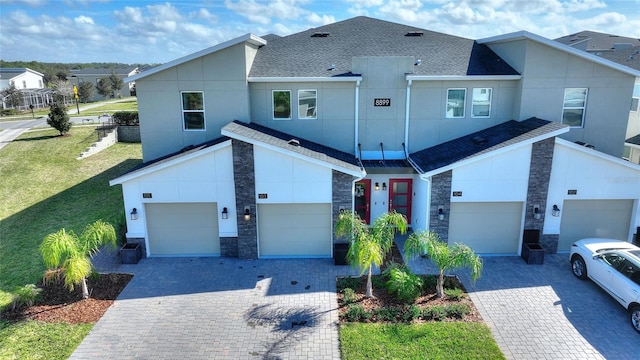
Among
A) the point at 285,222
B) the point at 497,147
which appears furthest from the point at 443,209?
the point at 285,222

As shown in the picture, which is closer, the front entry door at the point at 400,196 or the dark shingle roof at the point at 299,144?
the dark shingle roof at the point at 299,144

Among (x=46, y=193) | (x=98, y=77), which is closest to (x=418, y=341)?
(x=46, y=193)

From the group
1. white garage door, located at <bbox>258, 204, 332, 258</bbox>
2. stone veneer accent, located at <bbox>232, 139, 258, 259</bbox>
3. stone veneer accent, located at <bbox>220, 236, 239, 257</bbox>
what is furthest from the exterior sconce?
stone veneer accent, located at <bbox>220, 236, 239, 257</bbox>

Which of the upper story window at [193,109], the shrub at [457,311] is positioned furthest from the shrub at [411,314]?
the upper story window at [193,109]

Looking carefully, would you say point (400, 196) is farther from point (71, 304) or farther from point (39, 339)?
point (39, 339)

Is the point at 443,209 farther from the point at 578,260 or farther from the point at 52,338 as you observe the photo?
the point at 52,338

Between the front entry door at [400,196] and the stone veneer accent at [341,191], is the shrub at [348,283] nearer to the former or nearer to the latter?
the stone veneer accent at [341,191]
